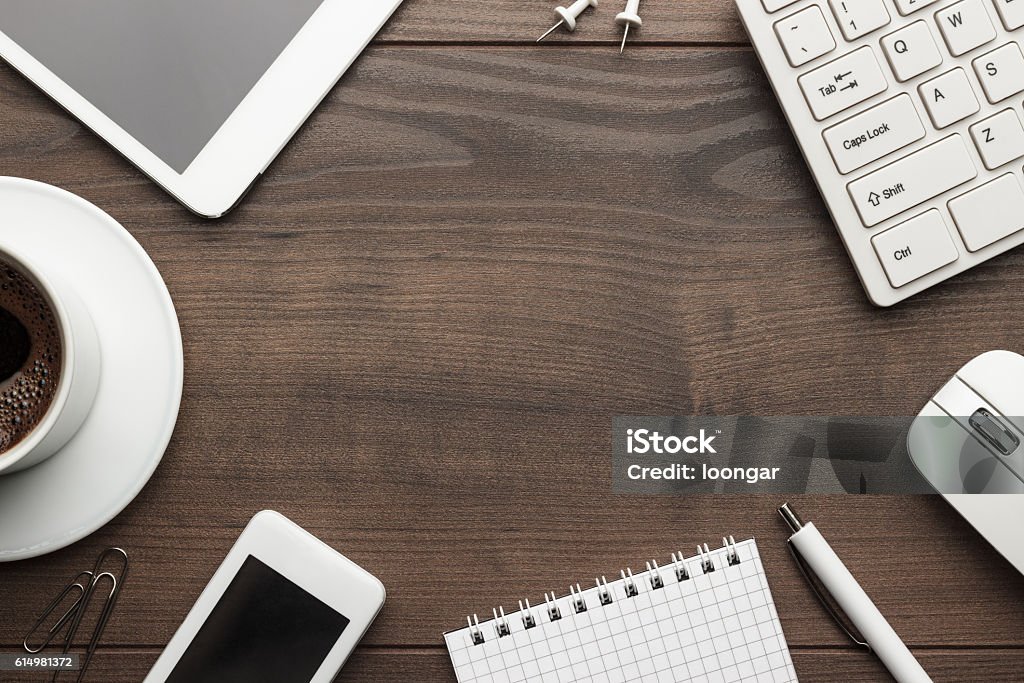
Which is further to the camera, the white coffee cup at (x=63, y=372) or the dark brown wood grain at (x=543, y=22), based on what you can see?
the dark brown wood grain at (x=543, y=22)

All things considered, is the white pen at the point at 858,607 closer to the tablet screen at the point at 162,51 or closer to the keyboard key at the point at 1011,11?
the keyboard key at the point at 1011,11

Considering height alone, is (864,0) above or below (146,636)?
above

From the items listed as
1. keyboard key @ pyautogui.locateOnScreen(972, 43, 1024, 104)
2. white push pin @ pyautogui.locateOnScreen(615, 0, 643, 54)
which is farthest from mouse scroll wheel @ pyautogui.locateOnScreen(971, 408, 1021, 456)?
white push pin @ pyautogui.locateOnScreen(615, 0, 643, 54)

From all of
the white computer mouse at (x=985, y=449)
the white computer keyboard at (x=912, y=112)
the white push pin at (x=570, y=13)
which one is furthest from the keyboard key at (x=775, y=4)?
the white computer mouse at (x=985, y=449)

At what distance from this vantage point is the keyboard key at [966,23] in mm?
476

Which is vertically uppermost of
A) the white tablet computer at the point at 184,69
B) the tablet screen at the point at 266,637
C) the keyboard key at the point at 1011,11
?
the keyboard key at the point at 1011,11

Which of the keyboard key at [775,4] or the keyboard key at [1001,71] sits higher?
the keyboard key at [1001,71]

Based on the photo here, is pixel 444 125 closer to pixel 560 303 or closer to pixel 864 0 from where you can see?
pixel 560 303

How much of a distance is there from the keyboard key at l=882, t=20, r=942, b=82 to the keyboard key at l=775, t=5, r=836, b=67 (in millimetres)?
36

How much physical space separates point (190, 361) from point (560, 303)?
0.25 meters

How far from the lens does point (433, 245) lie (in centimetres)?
52

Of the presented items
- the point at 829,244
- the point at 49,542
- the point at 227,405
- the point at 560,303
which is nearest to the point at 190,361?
the point at 227,405

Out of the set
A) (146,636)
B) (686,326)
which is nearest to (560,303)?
(686,326)

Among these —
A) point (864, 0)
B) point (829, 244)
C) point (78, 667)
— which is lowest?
point (78, 667)
